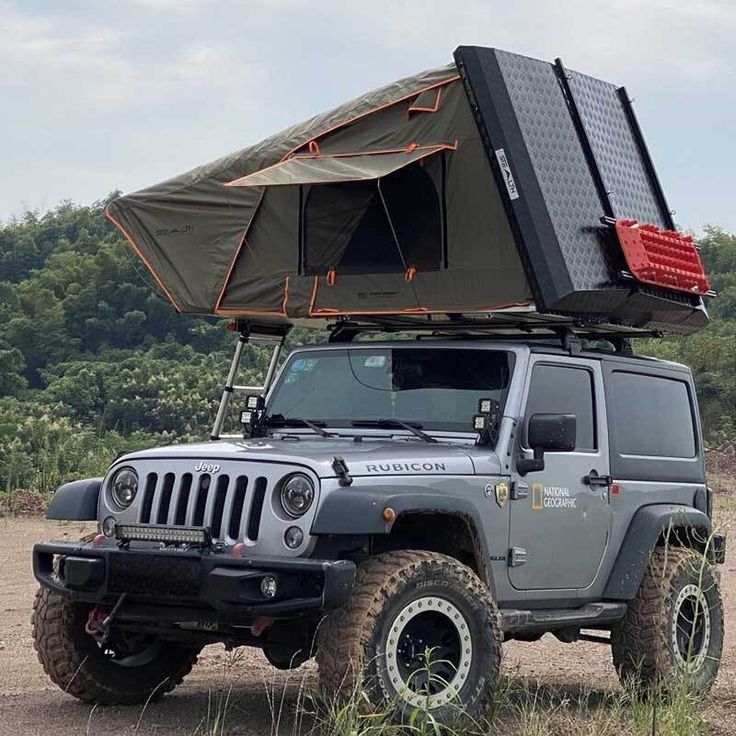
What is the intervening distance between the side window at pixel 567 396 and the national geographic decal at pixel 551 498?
1.19 feet

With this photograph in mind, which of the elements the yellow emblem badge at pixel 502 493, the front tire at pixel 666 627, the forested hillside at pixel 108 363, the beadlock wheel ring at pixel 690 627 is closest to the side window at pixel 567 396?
the yellow emblem badge at pixel 502 493

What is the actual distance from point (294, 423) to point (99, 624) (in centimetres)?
174

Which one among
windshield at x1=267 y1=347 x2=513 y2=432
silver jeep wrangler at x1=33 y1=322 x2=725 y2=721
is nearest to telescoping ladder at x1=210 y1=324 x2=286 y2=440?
silver jeep wrangler at x1=33 y1=322 x2=725 y2=721

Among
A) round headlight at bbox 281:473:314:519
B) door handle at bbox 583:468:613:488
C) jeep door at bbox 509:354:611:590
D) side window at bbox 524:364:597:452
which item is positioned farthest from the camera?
door handle at bbox 583:468:613:488

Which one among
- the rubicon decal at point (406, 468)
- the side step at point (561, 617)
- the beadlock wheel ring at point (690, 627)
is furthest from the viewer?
the beadlock wheel ring at point (690, 627)

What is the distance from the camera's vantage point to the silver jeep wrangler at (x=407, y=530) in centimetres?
631

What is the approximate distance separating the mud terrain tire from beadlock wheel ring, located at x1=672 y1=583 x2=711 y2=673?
111 inches

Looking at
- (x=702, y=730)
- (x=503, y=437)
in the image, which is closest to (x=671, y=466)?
(x=503, y=437)

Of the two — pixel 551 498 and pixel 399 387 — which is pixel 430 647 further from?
pixel 399 387

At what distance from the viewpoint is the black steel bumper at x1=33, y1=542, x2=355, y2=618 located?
6.11m

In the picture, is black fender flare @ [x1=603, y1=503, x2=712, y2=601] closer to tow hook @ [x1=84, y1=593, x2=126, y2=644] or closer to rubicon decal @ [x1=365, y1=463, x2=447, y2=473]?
rubicon decal @ [x1=365, y1=463, x2=447, y2=473]

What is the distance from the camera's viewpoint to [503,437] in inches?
290

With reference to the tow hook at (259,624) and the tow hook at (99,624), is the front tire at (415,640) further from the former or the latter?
the tow hook at (99,624)

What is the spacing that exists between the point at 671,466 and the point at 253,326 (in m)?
2.68
